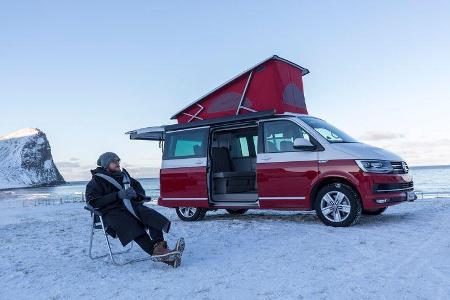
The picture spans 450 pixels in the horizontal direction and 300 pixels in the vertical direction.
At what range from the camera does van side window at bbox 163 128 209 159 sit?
9.82 m

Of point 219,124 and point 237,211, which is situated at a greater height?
point 219,124

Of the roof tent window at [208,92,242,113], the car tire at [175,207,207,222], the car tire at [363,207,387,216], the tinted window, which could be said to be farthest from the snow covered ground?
the tinted window

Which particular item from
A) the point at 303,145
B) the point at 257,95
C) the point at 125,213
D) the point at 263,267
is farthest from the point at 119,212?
the point at 257,95

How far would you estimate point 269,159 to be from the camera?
853 centimetres

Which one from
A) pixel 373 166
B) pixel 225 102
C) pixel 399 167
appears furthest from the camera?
pixel 225 102

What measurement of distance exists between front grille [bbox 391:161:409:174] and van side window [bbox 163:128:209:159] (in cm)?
394

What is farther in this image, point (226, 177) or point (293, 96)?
point (226, 177)

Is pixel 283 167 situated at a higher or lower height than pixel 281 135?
lower

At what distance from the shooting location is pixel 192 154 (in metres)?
9.98

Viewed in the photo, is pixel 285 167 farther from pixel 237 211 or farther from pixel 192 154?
pixel 237 211

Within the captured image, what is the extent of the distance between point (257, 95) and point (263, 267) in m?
4.85

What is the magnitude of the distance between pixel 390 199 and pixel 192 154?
4.37m

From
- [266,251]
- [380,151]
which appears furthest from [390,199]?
[266,251]

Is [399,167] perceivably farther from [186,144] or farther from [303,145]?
[186,144]
